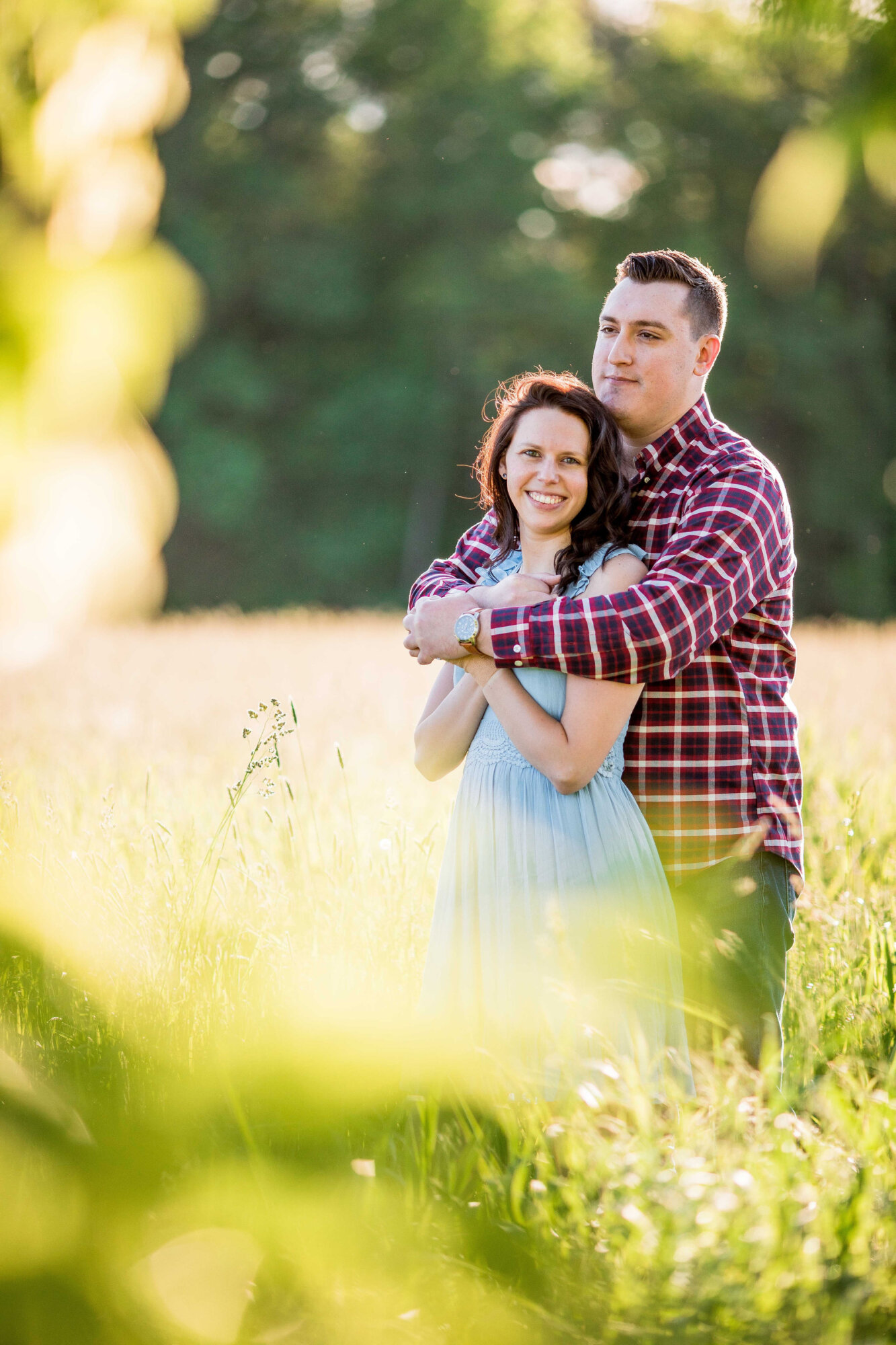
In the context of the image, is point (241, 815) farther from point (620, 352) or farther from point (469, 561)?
point (620, 352)

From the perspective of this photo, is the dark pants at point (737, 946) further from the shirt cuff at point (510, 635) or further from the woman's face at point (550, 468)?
the woman's face at point (550, 468)

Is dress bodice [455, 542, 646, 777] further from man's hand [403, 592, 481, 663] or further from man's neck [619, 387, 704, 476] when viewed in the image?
man's neck [619, 387, 704, 476]

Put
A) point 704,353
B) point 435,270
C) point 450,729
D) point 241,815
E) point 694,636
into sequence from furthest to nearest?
point 435,270
point 241,815
point 704,353
point 450,729
point 694,636

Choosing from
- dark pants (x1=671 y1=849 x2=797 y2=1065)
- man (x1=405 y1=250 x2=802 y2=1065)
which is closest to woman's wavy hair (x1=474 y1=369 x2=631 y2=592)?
man (x1=405 y1=250 x2=802 y2=1065)

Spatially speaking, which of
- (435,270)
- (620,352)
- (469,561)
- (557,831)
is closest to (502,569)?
(469,561)

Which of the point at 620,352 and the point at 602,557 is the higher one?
the point at 620,352

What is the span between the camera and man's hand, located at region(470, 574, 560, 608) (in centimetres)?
267

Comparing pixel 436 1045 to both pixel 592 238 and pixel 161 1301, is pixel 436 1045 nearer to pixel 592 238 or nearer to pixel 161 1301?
pixel 161 1301

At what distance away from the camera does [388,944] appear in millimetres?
3344

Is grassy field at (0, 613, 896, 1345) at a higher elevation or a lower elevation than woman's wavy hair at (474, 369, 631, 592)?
lower

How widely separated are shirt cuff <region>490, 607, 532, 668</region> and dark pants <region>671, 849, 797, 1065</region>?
2.57ft

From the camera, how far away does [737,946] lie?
2.76 metres

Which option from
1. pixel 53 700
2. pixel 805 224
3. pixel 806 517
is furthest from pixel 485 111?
pixel 805 224

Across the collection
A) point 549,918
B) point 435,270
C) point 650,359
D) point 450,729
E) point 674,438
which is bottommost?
point 549,918
